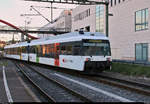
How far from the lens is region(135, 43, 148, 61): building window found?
33.5 m

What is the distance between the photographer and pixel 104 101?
902 cm

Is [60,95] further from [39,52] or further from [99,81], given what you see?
[39,52]

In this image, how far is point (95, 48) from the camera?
16.7 metres

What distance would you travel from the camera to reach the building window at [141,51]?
33531 mm

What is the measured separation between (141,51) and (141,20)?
14.4 ft

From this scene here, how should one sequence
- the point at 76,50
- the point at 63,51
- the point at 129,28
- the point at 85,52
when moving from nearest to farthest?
the point at 85,52 < the point at 76,50 < the point at 63,51 < the point at 129,28

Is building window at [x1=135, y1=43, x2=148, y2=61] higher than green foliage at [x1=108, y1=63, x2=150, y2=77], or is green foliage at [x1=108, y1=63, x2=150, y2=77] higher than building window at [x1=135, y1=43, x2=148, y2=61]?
building window at [x1=135, y1=43, x2=148, y2=61]

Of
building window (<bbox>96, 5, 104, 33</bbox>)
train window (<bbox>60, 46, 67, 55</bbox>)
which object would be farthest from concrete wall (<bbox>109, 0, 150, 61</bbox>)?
train window (<bbox>60, 46, 67, 55</bbox>)

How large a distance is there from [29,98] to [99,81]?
18.8 ft

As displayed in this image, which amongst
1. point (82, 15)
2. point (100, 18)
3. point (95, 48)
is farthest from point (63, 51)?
point (82, 15)

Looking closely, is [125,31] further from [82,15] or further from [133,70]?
[82,15]

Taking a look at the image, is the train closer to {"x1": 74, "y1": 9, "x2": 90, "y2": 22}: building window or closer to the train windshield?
the train windshield

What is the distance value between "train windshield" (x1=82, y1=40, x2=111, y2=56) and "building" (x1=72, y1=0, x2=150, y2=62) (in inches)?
684

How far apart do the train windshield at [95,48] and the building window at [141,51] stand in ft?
58.8
